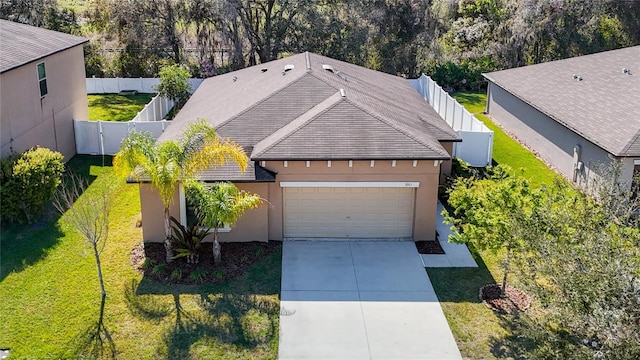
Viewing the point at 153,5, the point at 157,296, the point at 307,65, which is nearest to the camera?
the point at 157,296

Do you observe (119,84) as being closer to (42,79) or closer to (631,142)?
(42,79)

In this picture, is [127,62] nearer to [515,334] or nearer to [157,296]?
[157,296]

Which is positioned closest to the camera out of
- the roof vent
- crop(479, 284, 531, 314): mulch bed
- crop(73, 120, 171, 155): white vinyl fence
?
crop(479, 284, 531, 314): mulch bed

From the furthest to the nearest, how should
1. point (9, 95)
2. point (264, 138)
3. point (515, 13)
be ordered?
point (515, 13)
point (9, 95)
point (264, 138)

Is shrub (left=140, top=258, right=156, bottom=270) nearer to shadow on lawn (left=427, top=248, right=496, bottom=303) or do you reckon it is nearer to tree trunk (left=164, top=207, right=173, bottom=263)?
tree trunk (left=164, top=207, right=173, bottom=263)

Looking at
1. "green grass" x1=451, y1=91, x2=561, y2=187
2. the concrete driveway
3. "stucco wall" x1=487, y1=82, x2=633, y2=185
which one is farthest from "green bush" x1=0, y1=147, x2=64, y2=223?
"stucco wall" x1=487, y1=82, x2=633, y2=185

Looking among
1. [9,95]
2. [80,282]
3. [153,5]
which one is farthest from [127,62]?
[80,282]
